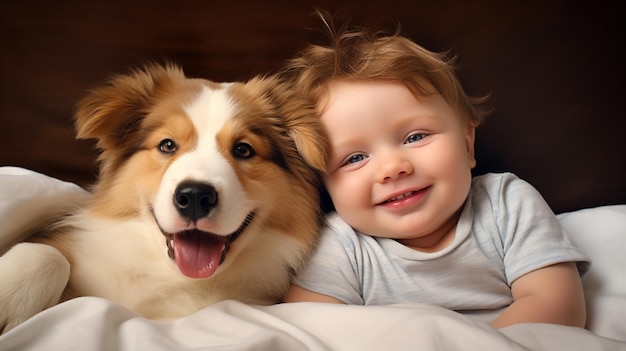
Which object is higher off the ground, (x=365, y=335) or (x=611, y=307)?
(x=365, y=335)

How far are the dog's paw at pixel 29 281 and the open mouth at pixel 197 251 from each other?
0.28m

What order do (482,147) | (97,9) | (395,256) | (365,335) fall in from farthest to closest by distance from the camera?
(482,147), (97,9), (395,256), (365,335)

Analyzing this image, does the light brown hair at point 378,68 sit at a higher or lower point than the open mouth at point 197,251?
higher

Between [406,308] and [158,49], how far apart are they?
4.15 ft

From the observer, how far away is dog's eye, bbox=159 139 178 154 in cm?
147

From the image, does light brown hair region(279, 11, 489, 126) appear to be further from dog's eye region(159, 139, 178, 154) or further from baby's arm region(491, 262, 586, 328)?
baby's arm region(491, 262, 586, 328)

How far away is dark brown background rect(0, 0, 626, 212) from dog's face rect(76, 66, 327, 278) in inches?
9.6

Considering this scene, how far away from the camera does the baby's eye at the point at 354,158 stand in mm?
1488

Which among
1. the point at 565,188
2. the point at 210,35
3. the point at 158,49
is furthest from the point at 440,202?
the point at 158,49

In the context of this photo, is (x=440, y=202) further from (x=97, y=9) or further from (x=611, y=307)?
(x=97, y=9)

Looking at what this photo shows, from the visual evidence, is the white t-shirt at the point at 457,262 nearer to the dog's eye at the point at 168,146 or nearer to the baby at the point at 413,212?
the baby at the point at 413,212

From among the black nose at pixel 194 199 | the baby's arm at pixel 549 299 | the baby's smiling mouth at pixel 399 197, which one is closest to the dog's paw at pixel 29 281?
the black nose at pixel 194 199

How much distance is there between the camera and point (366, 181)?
4.72ft

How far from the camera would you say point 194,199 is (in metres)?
1.23
